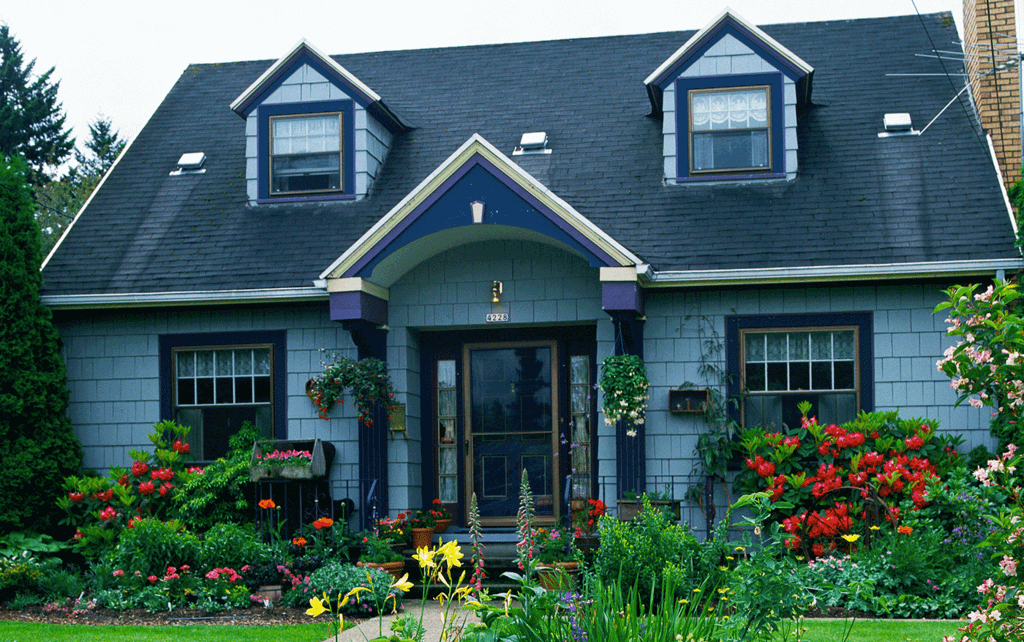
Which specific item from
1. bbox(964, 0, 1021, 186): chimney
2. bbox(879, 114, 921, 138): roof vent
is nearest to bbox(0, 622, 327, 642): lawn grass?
bbox(879, 114, 921, 138): roof vent

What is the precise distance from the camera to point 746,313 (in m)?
9.75

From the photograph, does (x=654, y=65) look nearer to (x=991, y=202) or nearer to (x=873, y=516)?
(x=991, y=202)

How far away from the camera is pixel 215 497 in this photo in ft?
31.9

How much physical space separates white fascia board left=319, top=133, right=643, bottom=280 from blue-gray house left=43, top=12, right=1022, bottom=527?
24 mm

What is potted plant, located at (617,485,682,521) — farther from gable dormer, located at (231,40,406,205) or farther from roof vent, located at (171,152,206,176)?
roof vent, located at (171,152,206,176)

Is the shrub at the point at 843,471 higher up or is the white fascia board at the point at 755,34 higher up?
the white fascia board at the point at 755,34

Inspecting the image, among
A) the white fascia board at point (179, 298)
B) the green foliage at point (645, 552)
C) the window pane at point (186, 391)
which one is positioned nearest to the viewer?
the green foliage at point (645, 552)

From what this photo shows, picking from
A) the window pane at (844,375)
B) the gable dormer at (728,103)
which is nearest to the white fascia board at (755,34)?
the gable dormer at (728,103)

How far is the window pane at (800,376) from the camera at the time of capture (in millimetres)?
9672

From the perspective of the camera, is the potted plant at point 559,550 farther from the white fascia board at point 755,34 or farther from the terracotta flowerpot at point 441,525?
the white fascia board at point 755,34

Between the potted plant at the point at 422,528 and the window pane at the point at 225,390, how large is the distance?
2.41 metres

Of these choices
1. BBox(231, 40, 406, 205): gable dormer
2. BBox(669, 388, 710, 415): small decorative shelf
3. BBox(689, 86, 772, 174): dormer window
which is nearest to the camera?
BBox(669, 388, 710, 415): small decorative shelf

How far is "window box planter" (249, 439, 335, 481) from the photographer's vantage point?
372 inches

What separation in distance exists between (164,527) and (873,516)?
244 inches
